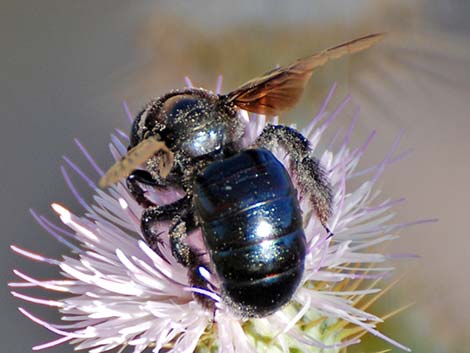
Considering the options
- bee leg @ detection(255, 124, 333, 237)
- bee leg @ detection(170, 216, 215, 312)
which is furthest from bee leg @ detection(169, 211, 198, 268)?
bee leg @ detection(255, 124, 333, 237)

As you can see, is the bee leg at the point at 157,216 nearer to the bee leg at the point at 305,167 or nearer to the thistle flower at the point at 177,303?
the thistle flower at the point at 177,303

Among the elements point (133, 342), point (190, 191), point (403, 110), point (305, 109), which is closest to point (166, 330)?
point (133, 342)

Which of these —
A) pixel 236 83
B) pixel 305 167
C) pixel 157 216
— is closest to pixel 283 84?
pixel 305 167

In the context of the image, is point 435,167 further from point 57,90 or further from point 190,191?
point 190,191

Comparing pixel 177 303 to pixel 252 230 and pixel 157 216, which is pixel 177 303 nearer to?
pixel 157 216

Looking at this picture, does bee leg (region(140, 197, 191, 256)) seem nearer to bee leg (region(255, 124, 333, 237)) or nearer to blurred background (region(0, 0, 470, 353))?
bee leg (region(255, 124, 333, 237))

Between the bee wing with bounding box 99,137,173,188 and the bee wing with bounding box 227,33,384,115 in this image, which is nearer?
the bee wing with bounding box 99,137,173,188
